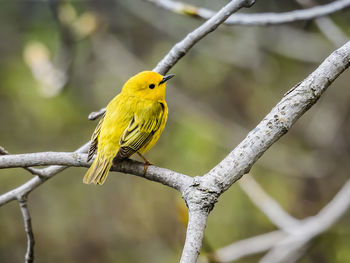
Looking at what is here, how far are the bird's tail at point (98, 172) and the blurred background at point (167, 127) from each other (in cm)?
371

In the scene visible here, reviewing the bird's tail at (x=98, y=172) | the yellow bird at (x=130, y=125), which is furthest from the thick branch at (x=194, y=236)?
the bird's tail at (x=98, y=172)

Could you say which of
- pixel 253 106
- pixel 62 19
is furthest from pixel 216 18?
pixel 253 106

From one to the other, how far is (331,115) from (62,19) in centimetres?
400

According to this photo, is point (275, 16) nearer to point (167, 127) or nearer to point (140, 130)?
point (140, 130)

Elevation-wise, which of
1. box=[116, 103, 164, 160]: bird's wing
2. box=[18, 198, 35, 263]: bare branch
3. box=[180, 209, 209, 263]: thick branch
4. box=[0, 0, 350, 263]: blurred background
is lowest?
box=[180, 209, 209, 263]: thick branch

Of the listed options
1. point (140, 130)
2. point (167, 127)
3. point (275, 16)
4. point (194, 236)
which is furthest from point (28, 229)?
point (167, 127)

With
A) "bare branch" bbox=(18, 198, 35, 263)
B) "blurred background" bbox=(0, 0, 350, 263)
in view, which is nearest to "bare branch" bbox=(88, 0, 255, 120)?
"bare branch" bbox=(18, 198, 35, 263)

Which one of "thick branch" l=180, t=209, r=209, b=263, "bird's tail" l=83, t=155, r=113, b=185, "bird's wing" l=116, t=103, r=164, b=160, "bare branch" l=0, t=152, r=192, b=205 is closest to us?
"thick branch" l=180, t=209, r=209, b=263

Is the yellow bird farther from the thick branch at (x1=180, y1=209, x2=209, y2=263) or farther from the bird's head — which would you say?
the thick branch at (x1=180, y1=209, x2=209, y2=263)

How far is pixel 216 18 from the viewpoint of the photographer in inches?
112

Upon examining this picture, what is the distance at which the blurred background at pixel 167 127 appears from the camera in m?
6.96

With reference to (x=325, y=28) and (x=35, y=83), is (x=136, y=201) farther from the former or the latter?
(x=325, y=28)

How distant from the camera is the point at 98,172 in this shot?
3221 mm

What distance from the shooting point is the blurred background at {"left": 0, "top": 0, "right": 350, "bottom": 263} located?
6961 mm
